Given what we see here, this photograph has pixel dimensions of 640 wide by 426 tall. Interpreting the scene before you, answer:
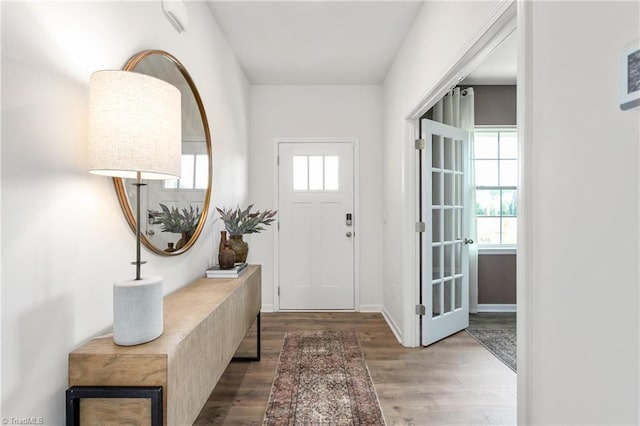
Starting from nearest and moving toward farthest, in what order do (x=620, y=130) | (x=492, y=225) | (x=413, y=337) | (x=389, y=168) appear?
(x=620, y=130) → (x=413, y=337) → (x=389, y=168) → (x=492, y=225)

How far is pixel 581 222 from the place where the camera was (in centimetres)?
95

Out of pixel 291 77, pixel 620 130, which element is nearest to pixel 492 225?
pixel 291 77

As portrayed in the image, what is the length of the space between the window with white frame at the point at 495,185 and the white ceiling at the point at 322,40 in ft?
2.25

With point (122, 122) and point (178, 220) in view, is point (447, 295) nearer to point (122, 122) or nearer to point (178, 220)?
point (178, 220)

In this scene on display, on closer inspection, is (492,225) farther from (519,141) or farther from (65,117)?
(65,117)

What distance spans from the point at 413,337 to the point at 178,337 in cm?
220

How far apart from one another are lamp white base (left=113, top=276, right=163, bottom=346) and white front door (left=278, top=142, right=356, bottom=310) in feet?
9.16

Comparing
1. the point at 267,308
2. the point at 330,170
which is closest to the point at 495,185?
the point at 330,170

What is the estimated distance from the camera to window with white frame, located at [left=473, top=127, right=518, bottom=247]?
3957mm

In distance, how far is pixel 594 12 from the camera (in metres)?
0.89

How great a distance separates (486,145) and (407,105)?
5.68ft

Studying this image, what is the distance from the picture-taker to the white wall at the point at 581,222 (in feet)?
2.66

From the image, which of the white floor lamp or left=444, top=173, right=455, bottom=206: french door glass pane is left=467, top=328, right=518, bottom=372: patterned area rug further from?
the white floor lamp

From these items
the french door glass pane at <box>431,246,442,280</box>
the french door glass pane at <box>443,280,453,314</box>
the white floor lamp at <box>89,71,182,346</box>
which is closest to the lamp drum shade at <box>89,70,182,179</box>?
the white floor lamp at <box>89,71,182,346</box>
